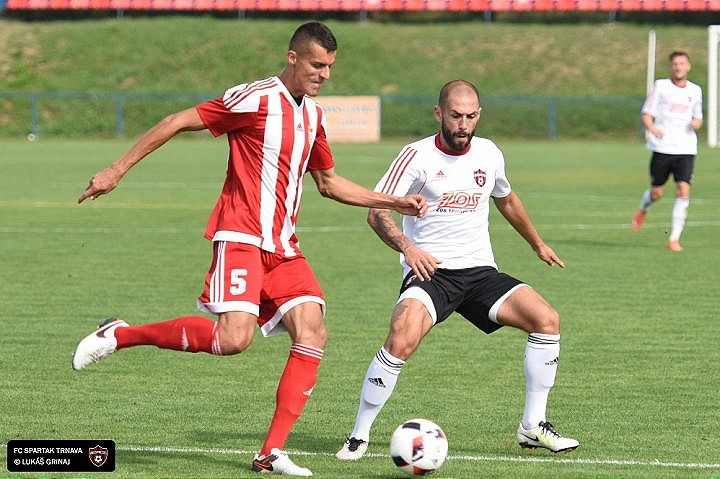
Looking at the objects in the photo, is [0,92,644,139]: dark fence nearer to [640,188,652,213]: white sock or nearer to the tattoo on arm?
[640,188,652,213]: white sock

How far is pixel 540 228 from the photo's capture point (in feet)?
62.6

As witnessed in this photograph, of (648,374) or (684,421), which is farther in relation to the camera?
(648,374)

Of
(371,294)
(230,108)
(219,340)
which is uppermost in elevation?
(230,108)

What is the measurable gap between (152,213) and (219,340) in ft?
49.7

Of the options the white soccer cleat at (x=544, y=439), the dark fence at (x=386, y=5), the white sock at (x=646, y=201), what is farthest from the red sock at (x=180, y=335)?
the dark fence at (x=386, y=5)

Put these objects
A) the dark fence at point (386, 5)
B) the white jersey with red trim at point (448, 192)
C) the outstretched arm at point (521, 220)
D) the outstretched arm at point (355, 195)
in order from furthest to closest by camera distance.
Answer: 1. the dark fence at point (386, 5)
2. the outstretched arm at point (521, 220)
3. the white jersey with red trim at point (448, 192)
4. the outstretched arm at point (355, 195)

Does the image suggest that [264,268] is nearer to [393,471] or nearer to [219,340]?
[219,340]

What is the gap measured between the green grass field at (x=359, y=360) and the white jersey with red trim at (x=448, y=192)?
104cm

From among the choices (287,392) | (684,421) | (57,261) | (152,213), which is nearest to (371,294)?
(57,261)

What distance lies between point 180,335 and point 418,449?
1301 mm

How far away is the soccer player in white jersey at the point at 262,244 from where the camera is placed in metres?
6.21

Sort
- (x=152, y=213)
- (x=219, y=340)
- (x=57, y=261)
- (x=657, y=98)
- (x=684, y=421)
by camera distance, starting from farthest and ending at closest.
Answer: (x=152, y=213) < (x=657, y=98) < (x=57, y=261) < (x=684, y=421) < (x=219, y=340)

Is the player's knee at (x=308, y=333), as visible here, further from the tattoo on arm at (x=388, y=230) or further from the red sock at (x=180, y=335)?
the tattoo on arm at (x=388, y=230)

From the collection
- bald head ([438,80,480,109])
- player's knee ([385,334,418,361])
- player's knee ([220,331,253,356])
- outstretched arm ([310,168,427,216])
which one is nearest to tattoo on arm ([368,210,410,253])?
outstretched arm ([310,168,427,216])
